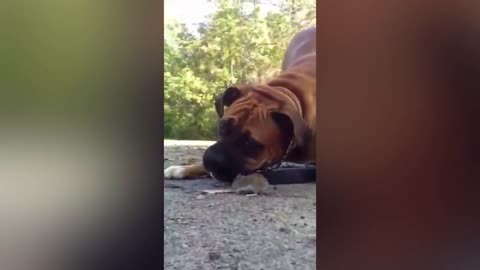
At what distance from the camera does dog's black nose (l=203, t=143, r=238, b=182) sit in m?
1.49

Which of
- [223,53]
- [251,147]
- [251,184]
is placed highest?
[223,53]

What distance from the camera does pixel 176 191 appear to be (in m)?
1.44

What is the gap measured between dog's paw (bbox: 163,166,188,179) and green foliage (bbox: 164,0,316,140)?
10 cm

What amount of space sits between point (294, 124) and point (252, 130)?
0.14m

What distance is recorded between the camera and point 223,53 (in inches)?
58.4

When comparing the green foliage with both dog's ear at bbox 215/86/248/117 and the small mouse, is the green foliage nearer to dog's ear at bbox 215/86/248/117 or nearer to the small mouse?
dog's ear at bbox 215/86/248/117
